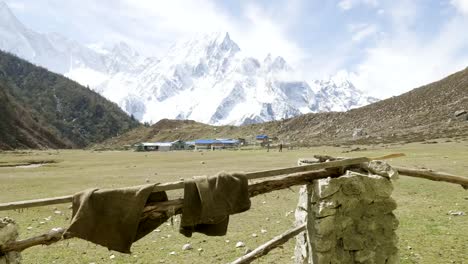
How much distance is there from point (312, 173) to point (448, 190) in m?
11.6

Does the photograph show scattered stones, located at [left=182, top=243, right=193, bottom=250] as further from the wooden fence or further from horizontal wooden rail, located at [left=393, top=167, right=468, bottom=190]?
horizontal wooden rail, located at [left=393, top=167, right=468, bottom=190]

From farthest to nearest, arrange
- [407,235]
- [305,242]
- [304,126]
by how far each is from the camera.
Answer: [304,126] < [407,235] < [305,242]

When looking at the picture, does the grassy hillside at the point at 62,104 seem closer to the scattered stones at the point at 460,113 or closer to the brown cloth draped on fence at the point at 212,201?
the scattered stones at the point at 460,113

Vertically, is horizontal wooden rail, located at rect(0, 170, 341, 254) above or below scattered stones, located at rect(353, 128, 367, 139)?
below

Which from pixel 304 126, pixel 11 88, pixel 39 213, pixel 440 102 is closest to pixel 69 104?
pixel 11 88

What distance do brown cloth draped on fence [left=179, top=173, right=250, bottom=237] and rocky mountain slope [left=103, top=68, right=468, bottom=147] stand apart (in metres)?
53.1

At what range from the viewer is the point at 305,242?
6680mm

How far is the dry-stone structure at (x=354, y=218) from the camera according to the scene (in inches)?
238

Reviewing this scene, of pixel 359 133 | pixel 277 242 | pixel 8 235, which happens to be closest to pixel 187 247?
pixel 277 242

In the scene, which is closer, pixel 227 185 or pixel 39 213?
pixel 227 185

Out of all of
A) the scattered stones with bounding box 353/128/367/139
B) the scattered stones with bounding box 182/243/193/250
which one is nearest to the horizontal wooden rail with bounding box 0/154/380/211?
the scattered stones with bounding box 182/243/193/250

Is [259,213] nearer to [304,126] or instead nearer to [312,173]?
[312,173]

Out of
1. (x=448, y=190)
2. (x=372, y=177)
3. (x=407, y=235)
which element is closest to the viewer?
(x=372, y=177)

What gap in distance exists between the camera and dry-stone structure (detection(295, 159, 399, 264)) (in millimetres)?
6047
